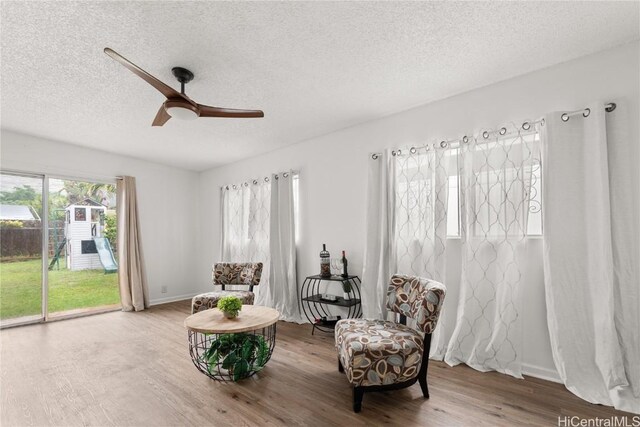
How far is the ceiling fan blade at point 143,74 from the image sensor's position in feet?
5.92

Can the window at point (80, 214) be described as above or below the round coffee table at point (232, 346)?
above

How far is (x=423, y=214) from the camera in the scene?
10.5 ft

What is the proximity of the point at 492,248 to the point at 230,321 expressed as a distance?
2.37 metres

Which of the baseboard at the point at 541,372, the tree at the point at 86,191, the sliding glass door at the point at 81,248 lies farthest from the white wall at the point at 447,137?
the sliding glass door at the point at 81,248

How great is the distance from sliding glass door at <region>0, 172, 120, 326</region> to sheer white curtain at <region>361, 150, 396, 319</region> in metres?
4.18

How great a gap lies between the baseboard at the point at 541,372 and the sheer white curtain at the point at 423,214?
2.13 feet

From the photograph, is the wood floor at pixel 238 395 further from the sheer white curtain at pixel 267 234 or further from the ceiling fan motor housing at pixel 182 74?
the ceiling fan motor housing at pixel 182 74

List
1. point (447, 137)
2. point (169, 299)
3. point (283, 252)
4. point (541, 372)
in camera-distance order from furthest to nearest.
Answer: point (169, 299) < point (283, 252) < point (447, 137) < point (541, 372)

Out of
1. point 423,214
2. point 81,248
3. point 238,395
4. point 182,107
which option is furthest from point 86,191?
→ point 423,214

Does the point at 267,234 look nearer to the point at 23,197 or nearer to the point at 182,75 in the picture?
the point at 182,75

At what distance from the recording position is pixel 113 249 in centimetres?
505

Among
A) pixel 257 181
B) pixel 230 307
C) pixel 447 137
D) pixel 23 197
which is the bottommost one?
pixel 230 307

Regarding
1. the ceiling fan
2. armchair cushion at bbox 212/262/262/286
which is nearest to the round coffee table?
armchair cushion at bbox 212/262/262/286

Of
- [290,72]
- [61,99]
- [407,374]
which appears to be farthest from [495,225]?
[61,99]
